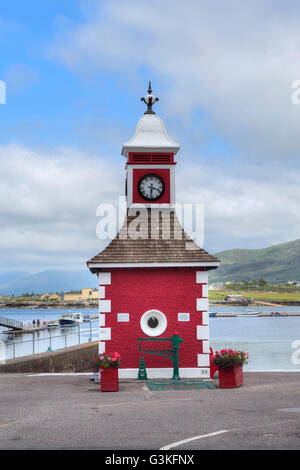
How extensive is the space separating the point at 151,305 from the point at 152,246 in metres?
1.80

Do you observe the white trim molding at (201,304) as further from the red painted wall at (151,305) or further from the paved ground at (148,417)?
the paved ground at (148,417)

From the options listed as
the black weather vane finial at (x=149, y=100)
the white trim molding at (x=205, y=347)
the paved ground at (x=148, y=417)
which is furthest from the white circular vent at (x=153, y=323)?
the black weather vane finial at (x=149, y=100)

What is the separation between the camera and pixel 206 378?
51.2 feet

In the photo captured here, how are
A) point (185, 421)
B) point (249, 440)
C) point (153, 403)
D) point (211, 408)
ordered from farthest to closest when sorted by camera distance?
point (153, 403) < point (211, 408) < point (185, 421) < point (249, 440)

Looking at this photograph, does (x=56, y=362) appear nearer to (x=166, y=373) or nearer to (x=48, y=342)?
(x=166, y=373)

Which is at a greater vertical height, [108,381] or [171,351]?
[171,351]

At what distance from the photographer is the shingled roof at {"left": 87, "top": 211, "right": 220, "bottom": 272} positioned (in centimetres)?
1585

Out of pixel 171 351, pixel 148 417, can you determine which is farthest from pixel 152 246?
pixel 148 417

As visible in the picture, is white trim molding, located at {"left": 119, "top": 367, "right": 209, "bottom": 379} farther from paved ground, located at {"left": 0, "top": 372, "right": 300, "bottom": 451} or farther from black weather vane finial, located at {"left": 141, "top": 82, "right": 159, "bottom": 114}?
black weather vane finial, located at {"left": 141, "top": 82, "right": 159, "bottom": 114}

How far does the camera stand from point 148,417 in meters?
9.55

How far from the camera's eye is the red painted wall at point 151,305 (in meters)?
15.6

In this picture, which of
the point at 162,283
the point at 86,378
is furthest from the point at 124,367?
the point at 162,283

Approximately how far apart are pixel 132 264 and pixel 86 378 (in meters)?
3.71
